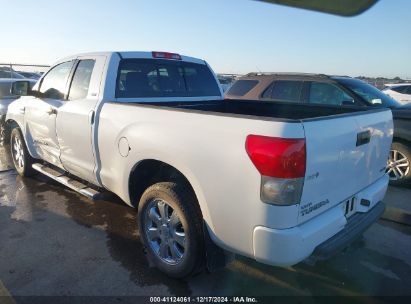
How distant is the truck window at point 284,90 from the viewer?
6.78m

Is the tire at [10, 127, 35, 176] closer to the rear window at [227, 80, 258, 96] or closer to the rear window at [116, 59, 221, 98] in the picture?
the rear window at [116, 59, 221, 98]

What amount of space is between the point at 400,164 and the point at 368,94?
4.48ft

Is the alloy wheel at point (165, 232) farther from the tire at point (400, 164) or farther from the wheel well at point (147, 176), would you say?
the tire at point (400, 164)

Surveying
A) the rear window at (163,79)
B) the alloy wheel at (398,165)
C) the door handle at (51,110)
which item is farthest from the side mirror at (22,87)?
the alloy wheel at (398,165)

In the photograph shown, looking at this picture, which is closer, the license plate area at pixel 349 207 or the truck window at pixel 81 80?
the license plate area at pixel 349 207

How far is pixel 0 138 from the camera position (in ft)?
31.7

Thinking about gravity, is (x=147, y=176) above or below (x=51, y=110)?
below

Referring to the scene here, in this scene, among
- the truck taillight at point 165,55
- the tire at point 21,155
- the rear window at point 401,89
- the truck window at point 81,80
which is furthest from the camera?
the rear window at point 401,89

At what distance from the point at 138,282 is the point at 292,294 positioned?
4.33 ft

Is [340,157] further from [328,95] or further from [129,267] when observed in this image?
[328,95]

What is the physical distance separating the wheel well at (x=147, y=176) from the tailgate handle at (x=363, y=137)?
4.74 feet

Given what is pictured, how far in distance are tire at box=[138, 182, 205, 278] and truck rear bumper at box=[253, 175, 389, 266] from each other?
638 mm

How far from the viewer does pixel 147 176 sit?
11.7ft

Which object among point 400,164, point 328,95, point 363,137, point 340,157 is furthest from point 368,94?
point 340,157
